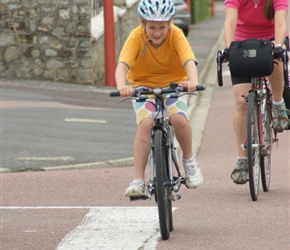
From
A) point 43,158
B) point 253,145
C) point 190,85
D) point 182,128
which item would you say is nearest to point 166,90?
point 190,85

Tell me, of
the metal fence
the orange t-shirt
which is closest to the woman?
the orange t-shirt

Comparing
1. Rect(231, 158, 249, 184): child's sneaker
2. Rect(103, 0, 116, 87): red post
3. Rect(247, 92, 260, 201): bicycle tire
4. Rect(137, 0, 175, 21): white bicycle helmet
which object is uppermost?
Rect(137, 0, 175, 21): white bicycle helmet

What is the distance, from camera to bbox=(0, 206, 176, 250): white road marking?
23.3ft

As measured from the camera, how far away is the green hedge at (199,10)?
1853 inches

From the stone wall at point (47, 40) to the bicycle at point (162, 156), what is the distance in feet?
39.6

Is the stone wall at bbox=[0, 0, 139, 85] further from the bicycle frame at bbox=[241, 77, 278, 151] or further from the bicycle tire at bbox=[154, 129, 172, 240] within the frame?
the bicycle tire at bbox=[154, 129, 172, 240]

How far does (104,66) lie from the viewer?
20.9 meters

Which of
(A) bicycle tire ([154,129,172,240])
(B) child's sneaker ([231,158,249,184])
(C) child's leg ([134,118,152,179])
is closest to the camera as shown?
(A) bicycle tire ([154,129,172,240])

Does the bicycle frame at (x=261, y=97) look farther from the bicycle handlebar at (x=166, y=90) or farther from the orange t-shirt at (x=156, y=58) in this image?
the bicycle handlebar at (x=166, y=90)

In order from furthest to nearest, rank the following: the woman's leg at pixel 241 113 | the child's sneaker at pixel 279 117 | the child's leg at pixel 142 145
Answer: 1. the child's sneaker at pixel 279 117
2. the woman's leg at pixel 241 113
3. the child's leg at pixel 142 145

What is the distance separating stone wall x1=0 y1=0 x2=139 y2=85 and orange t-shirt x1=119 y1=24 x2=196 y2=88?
38.5 ft

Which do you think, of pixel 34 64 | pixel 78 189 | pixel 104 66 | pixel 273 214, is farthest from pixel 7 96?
pixel 273 214

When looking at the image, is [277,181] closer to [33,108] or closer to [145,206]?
[145,206]

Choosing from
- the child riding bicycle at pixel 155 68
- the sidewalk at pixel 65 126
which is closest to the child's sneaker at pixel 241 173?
the child riding bicycle at pixel 155 68
